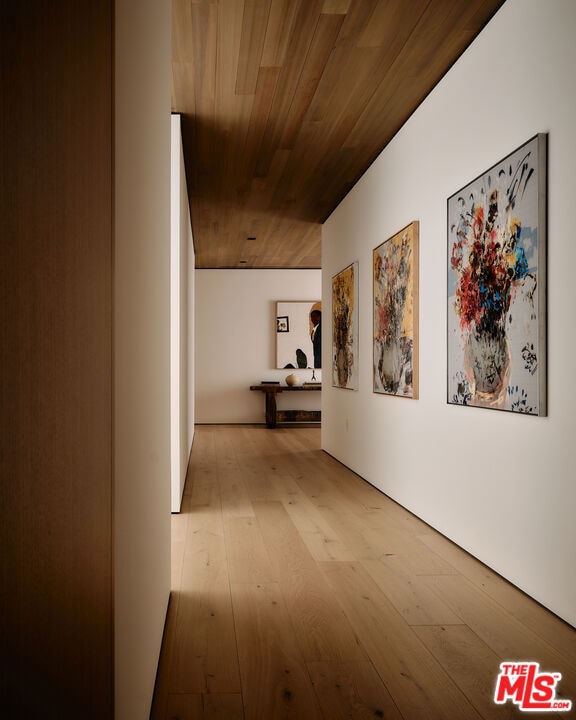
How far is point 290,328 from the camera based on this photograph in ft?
35.6

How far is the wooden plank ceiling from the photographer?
3.11 meters

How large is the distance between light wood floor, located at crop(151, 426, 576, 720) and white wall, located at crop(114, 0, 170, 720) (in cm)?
22

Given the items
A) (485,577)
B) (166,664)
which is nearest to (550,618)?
(485,577)

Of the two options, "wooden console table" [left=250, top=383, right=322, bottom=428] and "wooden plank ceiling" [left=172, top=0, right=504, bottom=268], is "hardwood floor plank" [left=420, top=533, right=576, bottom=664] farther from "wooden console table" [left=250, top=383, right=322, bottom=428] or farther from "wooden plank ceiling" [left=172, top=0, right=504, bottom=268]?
"wooden console table" [left=250, top=383, right=322, bottom=428]

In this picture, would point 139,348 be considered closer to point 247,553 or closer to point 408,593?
point 408,593

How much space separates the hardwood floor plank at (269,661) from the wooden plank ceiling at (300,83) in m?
2.70

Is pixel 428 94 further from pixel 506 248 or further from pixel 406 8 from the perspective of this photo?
pixel 506 248

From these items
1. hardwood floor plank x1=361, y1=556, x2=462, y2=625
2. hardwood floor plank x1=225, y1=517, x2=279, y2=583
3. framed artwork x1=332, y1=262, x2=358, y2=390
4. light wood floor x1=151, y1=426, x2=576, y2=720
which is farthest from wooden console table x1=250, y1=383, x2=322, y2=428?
hardwood floor plank x1=361, y1=556, x2=462, y2=625

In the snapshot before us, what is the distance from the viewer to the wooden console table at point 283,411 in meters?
10.3

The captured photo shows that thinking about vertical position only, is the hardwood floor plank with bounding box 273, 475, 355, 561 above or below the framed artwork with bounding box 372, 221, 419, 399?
below

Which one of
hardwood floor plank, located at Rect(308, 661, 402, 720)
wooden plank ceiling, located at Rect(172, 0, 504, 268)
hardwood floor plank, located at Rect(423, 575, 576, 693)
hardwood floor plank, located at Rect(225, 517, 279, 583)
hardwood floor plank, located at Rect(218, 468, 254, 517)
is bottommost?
hardwood floor plank, located at Rect(218, 468, 254, 517)

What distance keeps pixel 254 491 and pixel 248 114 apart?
277cm

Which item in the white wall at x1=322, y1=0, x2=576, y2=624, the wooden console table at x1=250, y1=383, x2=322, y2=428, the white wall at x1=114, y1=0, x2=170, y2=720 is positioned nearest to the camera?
the white wall at x1=114, y1=0, x2=170, y2=720

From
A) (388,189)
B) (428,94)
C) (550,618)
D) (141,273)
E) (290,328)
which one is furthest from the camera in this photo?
(290,328)
